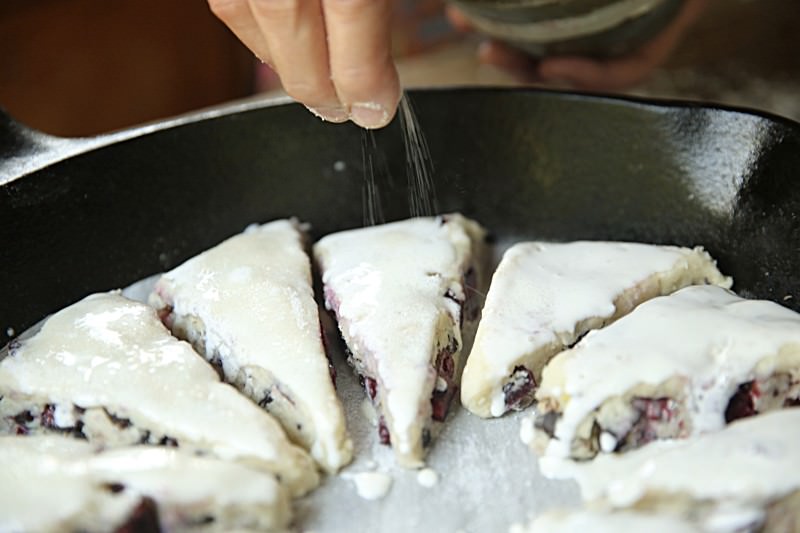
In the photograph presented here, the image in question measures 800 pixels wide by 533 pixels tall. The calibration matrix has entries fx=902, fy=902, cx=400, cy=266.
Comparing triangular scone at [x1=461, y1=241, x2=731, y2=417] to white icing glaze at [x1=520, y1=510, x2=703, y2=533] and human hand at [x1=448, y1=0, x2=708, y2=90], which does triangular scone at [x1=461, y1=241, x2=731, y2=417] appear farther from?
human hand at [x1=448, y1=0, x2=708, y2=90]

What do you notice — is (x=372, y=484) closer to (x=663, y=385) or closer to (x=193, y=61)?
(x=663, y=385)

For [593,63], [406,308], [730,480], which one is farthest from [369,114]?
[593,63]

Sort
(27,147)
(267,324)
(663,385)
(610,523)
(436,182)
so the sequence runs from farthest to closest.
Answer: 1. (436,182)
2. (27,147)
3. (267,324)
4. (663,385)
5. (610,523)

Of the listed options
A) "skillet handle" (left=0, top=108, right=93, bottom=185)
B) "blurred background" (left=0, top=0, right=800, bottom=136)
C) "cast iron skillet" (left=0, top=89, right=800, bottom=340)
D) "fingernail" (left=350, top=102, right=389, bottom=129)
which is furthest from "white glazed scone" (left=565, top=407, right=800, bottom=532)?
"blurred background" (left=0, top=0, right=800, bottom=136)

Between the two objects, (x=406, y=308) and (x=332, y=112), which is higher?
(x=332, y=112)

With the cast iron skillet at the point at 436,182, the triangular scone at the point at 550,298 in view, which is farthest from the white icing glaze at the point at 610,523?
the cast iron skillet at the point at 436,182

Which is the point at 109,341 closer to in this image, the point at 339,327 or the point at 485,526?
the point at 339,327

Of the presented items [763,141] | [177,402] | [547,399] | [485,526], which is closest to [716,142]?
[763,141]
